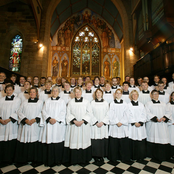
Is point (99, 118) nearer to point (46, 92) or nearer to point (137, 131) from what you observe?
point (137, 131)

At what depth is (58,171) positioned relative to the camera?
2.87m

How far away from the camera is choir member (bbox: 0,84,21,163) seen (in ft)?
10.5

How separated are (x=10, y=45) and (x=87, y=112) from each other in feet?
34.1

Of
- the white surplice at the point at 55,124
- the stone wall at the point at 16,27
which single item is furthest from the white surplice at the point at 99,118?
the stone wall at the point at 16,27

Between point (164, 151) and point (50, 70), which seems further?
point (50, 70)

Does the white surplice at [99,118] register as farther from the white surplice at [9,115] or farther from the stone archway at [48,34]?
the stone archway at [48,34]

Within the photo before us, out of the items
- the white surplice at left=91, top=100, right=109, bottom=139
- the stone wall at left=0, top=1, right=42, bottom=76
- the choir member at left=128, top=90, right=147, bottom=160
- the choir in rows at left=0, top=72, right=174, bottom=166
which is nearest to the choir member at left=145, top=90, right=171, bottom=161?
the choir in rows at left=0, top=72, right=174, bottom=166

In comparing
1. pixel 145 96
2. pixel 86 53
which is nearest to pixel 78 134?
pixel 145 96

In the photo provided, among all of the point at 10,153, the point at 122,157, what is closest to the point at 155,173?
the point at 122,157

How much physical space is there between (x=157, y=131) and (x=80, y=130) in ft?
6.73

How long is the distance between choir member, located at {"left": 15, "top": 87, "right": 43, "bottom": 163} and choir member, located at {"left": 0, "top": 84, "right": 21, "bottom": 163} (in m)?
0.19

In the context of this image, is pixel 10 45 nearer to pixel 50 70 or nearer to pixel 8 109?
pixel 50 70

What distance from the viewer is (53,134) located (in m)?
3.15

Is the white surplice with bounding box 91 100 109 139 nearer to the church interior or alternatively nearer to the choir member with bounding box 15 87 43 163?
the church interior
